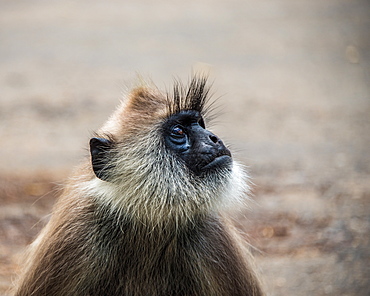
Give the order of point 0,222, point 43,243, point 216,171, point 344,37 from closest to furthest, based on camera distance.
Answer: point 216,171, point 43,243, point 0,222, point 344,37

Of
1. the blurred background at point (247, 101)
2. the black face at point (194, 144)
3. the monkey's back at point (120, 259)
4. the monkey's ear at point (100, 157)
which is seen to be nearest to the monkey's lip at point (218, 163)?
the black face at point (194, 144)

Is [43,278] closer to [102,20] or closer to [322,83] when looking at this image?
[322,83]

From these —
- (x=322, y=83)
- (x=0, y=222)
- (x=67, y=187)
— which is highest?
(x=322, y=83)

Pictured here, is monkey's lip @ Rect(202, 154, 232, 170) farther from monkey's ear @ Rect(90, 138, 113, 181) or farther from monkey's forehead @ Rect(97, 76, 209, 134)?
monkey's ear @ Rect(90, 138, 113, 181)

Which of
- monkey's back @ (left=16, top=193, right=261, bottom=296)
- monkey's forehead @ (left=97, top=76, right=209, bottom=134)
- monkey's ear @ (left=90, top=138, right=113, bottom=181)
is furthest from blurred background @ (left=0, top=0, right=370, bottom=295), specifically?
monkey's forehead @ (left=97, top=76, right=209, bottom=134)

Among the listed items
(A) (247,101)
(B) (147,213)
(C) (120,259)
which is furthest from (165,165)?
(A) (247,101)

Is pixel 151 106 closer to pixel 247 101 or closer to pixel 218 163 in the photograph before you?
pixel 218 163

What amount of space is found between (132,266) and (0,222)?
12.1 ft

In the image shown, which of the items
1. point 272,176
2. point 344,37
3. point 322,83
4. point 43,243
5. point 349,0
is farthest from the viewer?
point 349,0

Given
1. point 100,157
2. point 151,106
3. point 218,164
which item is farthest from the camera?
point 151,106

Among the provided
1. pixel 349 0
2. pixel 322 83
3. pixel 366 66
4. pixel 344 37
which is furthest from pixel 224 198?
pixel 349 0

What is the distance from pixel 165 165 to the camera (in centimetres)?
434

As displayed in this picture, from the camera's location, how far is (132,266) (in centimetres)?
430

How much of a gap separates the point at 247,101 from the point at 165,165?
7.72m
